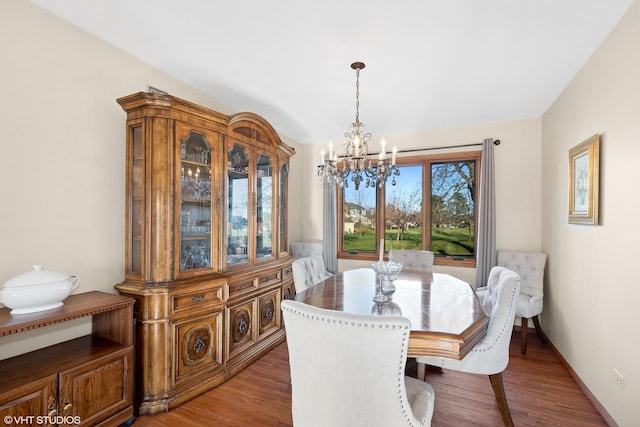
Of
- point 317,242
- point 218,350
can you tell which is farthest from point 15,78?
point 317,242

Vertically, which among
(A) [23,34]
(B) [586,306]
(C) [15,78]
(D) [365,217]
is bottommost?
(B) [586,306]

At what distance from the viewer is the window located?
12.8 ft

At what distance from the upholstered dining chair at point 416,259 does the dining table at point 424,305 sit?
63 cm

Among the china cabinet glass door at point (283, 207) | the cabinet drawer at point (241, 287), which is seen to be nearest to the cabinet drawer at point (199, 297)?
the cabinet drawer at point (241, 287)

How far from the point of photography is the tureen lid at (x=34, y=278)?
59.7 inches

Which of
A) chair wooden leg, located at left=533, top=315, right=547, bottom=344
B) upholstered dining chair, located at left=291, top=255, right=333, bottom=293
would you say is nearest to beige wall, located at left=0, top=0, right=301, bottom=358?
upholstered dining chair, located at left=291, top=255, right=333, bottom=293

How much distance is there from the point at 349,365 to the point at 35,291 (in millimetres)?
1690

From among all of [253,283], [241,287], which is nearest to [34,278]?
[241,287]

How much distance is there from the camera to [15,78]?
66.5 inches

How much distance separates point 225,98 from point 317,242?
245cm

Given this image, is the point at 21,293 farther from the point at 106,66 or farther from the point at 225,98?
the point at 225,98

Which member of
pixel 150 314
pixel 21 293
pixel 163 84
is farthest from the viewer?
pixel 163 84

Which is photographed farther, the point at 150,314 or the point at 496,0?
the point at 150,314

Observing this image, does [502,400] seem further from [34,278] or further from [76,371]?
[34,278]
